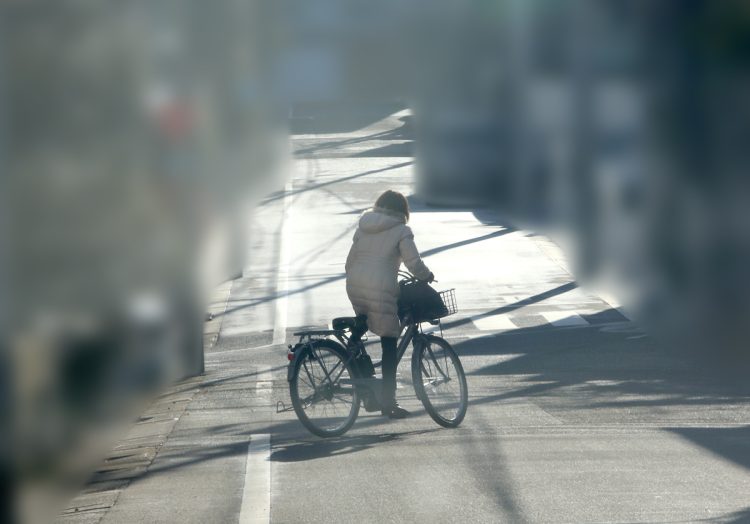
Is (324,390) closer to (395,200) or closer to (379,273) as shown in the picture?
(379,273)

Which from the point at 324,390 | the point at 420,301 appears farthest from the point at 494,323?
the point at 324,390

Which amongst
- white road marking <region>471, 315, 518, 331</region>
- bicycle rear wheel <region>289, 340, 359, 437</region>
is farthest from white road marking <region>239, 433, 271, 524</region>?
white road marking <region>471, 315, 518, 331</region>

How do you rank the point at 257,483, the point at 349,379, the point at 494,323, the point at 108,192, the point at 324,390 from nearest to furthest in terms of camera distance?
the point at 108,192 → the point at 257,483 → the point at 324,390 → the point at 349,379 → the point at 494,323

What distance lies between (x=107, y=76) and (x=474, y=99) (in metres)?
0.46

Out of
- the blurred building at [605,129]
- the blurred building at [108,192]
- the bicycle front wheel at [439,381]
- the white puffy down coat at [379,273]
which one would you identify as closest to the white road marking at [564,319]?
the bicycle front wheel at [439,381]

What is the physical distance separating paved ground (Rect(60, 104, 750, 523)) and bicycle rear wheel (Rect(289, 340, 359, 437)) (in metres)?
0.11

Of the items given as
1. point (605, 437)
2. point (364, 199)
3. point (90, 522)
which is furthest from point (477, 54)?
point (605, 437)

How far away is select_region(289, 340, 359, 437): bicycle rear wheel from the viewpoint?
Answer: 632 cm

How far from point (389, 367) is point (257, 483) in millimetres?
1662

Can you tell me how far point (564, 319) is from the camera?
11.0 meters

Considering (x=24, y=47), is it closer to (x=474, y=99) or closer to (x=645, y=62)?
(x=474, y=99)

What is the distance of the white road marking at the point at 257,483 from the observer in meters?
4.60

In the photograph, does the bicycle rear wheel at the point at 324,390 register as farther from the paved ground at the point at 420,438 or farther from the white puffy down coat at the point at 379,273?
the white puffy down coat at the point at 379,273

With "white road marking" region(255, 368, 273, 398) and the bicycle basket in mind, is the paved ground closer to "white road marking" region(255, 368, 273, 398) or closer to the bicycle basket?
"white road marking" region(255, 368, 273, 398)
